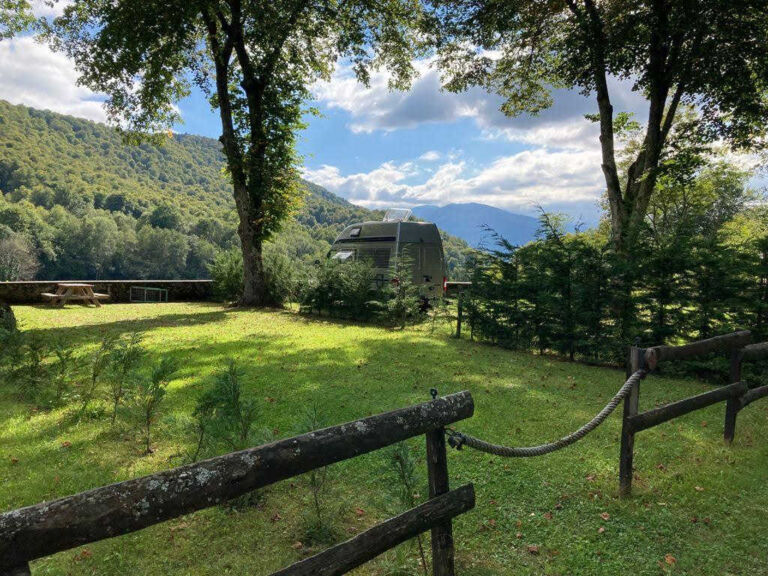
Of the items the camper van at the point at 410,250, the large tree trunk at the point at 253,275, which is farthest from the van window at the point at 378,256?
the large tree trunk at the point at 253,275

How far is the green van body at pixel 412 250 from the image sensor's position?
15242 millimetres

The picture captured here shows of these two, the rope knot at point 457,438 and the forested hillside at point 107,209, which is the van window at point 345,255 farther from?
the rope knot at point 457,438

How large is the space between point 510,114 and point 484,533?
17.7 m

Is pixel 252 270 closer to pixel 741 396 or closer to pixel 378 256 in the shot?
pixel 378 256

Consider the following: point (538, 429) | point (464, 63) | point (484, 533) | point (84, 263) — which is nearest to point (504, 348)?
point (538, 429)

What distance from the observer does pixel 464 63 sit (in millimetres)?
15750

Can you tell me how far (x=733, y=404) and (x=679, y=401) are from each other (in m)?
1.48

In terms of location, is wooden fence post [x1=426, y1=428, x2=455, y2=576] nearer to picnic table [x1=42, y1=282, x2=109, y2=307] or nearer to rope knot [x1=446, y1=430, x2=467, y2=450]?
rope knot [x1=446, y1=430, x2=467, y2=450]

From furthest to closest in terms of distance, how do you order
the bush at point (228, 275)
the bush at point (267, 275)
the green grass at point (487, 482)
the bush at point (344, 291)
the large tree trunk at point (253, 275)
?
the bush at point (228, 275), the bush at point (267, 275), the large tree trunk at point (253, 275), the bush at point (344, 291), the green grass at point (487, 482)

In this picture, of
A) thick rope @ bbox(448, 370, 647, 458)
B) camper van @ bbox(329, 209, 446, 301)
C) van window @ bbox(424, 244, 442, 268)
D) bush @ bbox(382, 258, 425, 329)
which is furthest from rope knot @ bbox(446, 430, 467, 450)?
van window @ bbox(424, 244, 442, 268)

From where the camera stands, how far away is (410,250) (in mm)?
15367

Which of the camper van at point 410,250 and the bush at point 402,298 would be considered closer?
the bush at point 402,298

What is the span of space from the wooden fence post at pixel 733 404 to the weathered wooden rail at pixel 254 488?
410 centimetres

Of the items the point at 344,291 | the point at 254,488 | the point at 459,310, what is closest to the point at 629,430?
the point at 254,488
